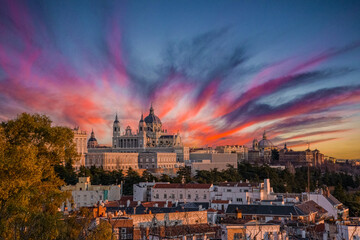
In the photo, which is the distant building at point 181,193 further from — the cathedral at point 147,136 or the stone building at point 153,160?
the cathedral at point 147,136

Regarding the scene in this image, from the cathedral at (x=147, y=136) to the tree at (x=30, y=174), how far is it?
92035 millimetres

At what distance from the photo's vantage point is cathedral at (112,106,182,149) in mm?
110688

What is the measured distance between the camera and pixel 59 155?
17.1 meters

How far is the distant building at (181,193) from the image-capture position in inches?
1781

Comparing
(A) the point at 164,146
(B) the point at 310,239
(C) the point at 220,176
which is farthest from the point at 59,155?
(A) the point at 164,146

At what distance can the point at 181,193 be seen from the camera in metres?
45.8

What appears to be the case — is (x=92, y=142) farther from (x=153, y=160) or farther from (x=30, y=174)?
(x=30, y=174)

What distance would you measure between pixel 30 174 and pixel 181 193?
31.6m

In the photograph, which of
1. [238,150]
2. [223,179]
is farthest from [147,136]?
[223,179]

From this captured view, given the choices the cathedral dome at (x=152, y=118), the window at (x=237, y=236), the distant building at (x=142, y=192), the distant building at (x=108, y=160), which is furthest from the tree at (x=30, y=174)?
the cathedral dome at (x=152, y=118)

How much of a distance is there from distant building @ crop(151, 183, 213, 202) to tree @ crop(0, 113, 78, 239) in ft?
93.4

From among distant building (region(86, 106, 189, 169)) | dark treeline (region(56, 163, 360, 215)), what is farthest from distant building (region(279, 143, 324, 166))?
dark treeline (region(56, 163, 360, 215))

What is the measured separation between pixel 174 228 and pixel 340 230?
680 centimetres

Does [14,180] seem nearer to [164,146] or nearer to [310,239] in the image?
[310,239]
